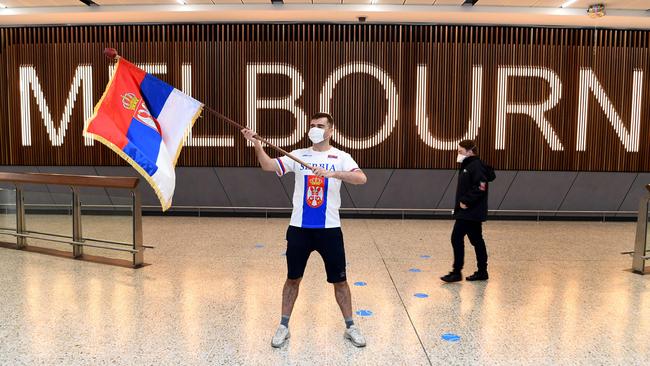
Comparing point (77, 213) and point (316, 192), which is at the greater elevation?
point (316, 192)

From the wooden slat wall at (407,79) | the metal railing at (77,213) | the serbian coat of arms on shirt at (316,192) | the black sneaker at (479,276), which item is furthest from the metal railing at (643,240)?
the metal railing at (77,213)

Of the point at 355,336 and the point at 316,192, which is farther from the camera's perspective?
the point at 355,336

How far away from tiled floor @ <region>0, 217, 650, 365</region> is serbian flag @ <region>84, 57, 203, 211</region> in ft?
3.29

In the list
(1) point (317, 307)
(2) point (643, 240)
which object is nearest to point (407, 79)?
(2) point (643, 240)

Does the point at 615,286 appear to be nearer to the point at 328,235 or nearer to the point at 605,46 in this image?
the point at 328,235

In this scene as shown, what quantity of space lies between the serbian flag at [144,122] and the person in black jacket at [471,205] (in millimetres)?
2597

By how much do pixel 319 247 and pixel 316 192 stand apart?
0.35 meters

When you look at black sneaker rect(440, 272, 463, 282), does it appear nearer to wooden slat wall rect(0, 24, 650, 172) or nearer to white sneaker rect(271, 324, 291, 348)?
white sneaker rect(271, 324, 291, 348)

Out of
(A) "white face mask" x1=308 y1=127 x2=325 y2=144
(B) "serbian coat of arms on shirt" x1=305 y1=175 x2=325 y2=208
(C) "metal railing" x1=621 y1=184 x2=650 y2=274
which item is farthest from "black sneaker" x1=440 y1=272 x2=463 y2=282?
(A) "white face mask" x1=308 y1=127 x2=325 y2=144

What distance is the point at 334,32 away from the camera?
9016 millimetres

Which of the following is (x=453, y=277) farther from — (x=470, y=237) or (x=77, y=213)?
(x=77, y=213)

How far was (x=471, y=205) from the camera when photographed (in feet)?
16.3

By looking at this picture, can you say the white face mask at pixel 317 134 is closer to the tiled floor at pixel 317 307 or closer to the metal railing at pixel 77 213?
the tiled floor at pixel 317 307

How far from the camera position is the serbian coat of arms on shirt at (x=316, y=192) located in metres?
3.36
